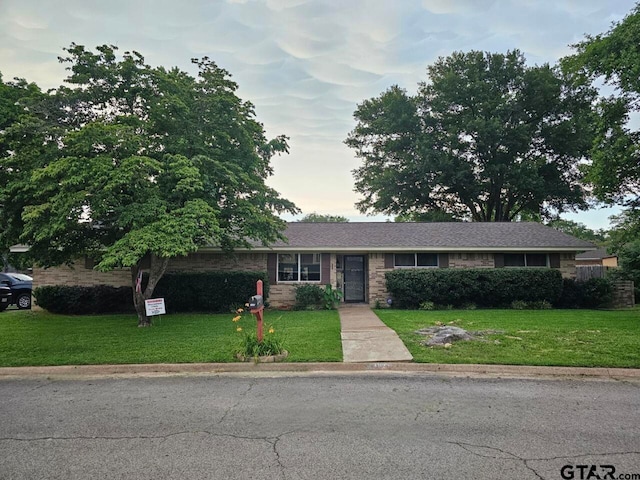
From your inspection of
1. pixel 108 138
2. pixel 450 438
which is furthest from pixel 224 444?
pixel 108 138

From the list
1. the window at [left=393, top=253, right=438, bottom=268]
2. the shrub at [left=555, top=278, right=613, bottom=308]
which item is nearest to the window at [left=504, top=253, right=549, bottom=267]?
the shrub at [left=555, top=278, right=613, bottom=308]

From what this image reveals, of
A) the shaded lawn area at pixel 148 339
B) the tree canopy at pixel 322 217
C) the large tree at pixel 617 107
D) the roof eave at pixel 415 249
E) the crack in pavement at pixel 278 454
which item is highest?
the tree canopy at pixel 322 217

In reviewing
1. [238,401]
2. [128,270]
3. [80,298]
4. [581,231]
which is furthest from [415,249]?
[581,231]

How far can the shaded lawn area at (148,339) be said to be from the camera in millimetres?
7516

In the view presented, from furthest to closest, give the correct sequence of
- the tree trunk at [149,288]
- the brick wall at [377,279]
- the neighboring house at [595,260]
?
the neighboring house at [595,260] → the brick wall at [377,279] → the tree trunk at [149,288]

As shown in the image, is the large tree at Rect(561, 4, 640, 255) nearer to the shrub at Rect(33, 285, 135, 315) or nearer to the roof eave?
the roof eave

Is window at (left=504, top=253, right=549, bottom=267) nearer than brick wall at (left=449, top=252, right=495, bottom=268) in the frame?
No

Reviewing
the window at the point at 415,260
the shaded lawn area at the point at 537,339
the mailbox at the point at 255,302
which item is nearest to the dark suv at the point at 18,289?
the mailbox at the point at 255,302

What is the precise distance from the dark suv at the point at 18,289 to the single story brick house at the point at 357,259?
2.82 meters

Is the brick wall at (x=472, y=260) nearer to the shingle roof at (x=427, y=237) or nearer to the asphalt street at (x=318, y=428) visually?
the shingle roof at (x=427, y=237)

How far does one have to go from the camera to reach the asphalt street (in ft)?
11.3

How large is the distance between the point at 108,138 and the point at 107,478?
832 centimetres

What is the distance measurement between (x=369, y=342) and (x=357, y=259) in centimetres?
918

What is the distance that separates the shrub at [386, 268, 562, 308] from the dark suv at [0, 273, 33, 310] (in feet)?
54.4
